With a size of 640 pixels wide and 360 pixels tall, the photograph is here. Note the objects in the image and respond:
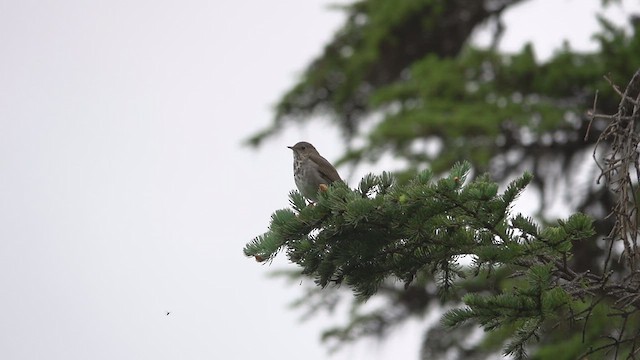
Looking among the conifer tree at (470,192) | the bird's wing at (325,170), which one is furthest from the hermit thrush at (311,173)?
the conifer tree at (470,192)

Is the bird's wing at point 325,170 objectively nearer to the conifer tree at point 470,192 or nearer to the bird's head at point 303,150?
the bird's head at point 303,150

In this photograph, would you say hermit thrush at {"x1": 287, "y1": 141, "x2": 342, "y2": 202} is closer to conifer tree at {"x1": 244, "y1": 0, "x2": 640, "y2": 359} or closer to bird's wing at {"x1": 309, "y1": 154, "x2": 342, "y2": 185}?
bird's wing at {"x1": 309, "y1": 154, "x2": 342, "y2": 185}

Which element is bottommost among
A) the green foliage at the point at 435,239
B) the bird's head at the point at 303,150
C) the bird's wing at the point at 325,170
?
the green foliage at the point at 435,239

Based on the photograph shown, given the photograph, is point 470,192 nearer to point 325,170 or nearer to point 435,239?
point 435,239

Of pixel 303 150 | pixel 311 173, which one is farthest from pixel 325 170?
pixel 303 150

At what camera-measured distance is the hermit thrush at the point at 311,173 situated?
615cm

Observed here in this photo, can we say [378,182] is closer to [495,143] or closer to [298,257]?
[298,257]

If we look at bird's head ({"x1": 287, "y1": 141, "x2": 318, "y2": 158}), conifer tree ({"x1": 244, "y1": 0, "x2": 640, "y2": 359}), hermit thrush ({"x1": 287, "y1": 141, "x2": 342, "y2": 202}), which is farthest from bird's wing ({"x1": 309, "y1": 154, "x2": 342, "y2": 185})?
conifer tree ({"x1": 244, "y1": 0, "x2": 640, "y2": 359})

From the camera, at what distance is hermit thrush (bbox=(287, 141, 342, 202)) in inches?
242

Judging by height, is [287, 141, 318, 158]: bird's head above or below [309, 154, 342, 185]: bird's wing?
above

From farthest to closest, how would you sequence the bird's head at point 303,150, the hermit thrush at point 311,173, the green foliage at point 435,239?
the bird's head at point 303,150, the hermit thrush at point 311,173, the green foliage at point 435,239

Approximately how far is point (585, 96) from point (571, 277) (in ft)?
15.8

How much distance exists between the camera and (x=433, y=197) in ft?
12.7

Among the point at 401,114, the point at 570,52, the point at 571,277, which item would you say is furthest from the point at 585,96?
the point at 571,277
